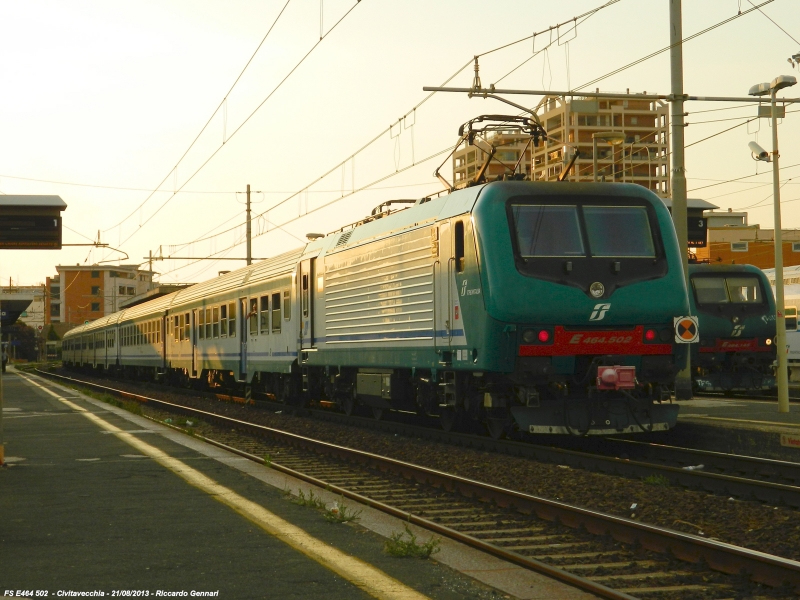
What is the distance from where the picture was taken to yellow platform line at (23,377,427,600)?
595cm

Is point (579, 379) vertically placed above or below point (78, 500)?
above

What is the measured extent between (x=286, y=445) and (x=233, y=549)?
831 centimetres

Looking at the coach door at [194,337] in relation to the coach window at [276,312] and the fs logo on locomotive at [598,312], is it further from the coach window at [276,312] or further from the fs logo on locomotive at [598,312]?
the fs logo on locomotive at [598,312]

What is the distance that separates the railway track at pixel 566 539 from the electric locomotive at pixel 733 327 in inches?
552

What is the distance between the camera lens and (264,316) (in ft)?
78.0

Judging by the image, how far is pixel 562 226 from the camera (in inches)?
514

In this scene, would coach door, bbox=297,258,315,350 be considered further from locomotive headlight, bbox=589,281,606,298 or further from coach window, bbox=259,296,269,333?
locomotive headlight, bbox=589,281,606,298

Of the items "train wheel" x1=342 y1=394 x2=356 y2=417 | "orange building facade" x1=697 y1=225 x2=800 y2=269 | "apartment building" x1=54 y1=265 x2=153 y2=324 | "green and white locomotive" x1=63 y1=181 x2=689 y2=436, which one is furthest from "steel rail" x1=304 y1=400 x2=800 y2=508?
"apartment building" x1=54 y1=265 x2=153 y2=324

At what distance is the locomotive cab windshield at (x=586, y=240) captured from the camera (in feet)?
42.0

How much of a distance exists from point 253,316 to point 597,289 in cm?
1337

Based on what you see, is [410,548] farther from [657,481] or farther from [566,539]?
[657,481]

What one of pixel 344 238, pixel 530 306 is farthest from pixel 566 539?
pixel 344 238

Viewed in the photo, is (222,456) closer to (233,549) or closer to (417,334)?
(417,334)

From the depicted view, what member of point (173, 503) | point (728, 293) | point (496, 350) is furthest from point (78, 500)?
point (728, 293)
